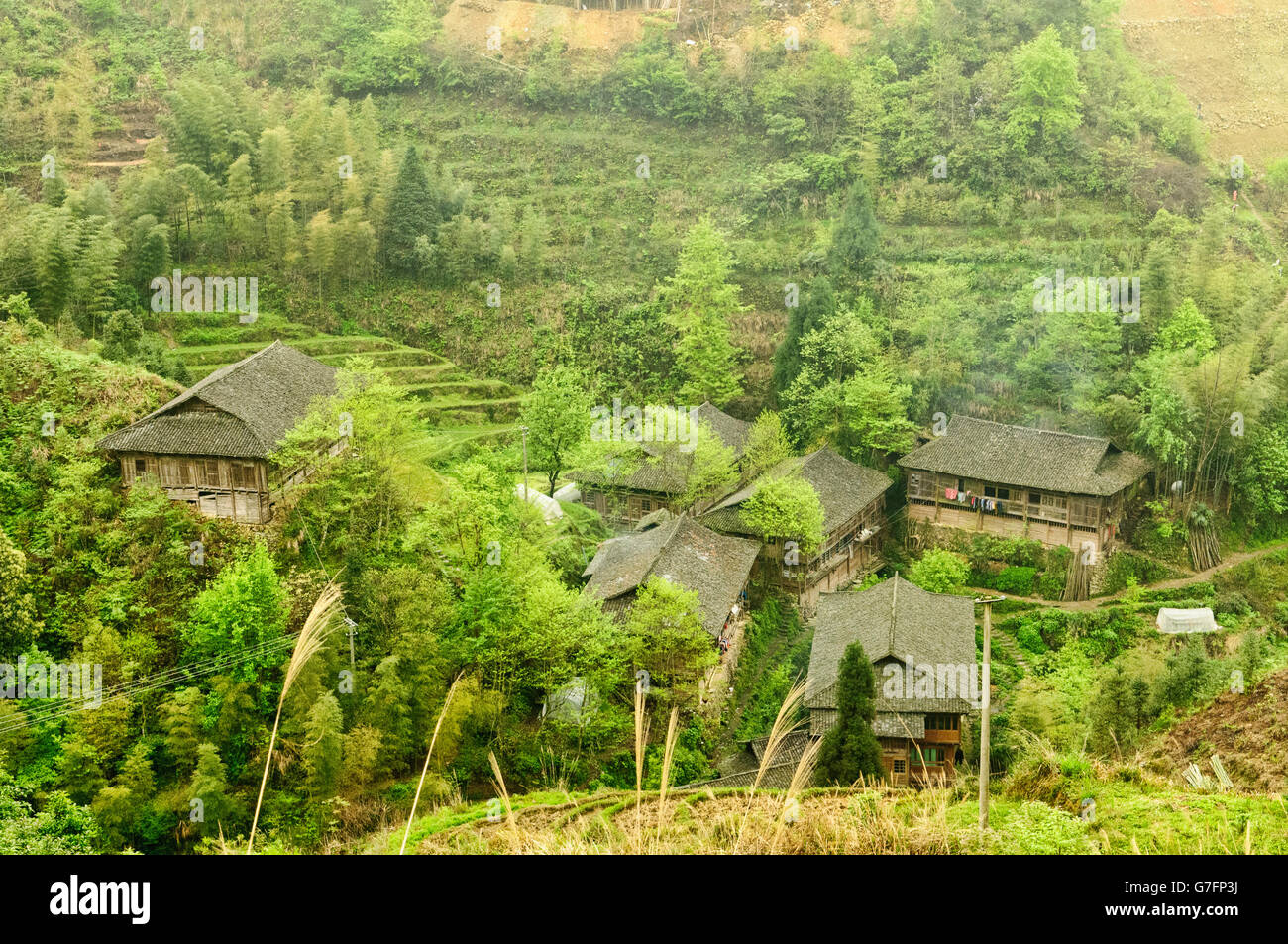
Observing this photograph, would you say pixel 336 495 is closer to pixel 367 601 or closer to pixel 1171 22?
pixel 367 601

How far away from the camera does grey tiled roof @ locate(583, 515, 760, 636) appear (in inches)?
888

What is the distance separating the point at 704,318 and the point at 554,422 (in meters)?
7.63

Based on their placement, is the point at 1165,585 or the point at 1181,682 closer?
the point at 1181,682

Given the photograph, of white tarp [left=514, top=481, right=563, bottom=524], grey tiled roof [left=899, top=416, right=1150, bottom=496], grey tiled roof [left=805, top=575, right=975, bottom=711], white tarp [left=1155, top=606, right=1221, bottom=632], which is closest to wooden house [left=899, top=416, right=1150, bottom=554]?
grey tiled roof [left=899, top=416, right=1150, bottom=496]

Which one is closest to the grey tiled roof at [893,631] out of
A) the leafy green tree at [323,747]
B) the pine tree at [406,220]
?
the leafy green tree at [323,747]

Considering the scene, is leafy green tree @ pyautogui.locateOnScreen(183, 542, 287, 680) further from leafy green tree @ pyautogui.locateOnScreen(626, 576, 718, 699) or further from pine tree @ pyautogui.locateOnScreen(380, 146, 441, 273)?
pine tree @ pyautogui.locateOnScreen(380, 146, 441, 273)

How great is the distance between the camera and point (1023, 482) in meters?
27.5

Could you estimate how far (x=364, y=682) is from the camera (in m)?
18.0

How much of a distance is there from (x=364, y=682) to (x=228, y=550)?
13.7 ft

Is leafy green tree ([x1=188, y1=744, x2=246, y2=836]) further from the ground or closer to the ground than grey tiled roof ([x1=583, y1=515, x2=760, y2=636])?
closer to the ground

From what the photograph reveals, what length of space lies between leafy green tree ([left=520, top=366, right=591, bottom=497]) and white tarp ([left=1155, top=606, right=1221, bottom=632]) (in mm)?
14349

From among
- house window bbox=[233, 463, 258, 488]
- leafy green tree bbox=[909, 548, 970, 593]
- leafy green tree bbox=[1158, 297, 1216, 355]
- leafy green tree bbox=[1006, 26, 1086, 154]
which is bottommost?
leafy green tree bbox=[909, 548, 970, 593]

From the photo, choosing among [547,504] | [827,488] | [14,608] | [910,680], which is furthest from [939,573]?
[14,608]

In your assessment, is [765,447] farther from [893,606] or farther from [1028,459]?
[893,606]
